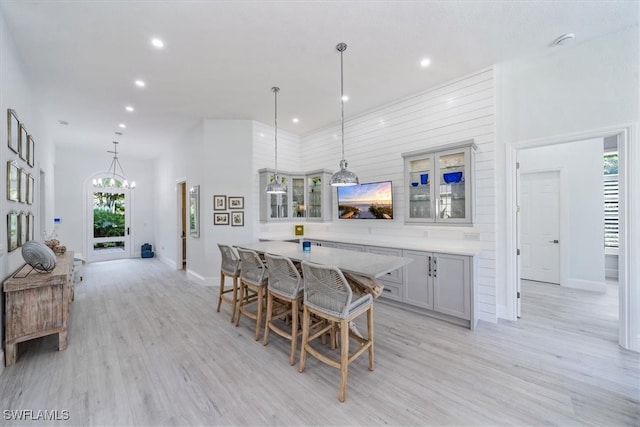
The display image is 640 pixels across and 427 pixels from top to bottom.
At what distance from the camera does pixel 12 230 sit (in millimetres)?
2785

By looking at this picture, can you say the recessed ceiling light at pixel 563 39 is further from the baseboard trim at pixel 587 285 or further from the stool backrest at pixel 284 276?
the baseboard trim at pixel 587 285

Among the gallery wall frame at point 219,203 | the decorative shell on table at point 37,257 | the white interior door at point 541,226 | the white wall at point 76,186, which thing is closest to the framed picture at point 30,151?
the decorative shell on table at point 37,257

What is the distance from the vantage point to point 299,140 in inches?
245

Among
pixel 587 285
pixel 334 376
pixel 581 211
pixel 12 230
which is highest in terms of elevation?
pixel 581 211

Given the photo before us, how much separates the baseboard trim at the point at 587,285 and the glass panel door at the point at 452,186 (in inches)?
127

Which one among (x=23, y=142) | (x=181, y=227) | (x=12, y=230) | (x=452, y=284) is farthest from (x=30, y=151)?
(x=452, y=284)

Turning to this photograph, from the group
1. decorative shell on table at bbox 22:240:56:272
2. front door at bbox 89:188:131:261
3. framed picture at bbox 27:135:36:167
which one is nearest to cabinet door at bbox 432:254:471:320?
decorative shell on table at bbox 22:240:56:272

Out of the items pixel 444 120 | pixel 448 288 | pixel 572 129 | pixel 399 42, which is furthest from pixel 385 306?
pixel 399 42

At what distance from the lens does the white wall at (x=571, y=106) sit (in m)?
2.73

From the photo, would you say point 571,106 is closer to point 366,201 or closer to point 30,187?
point 366,201

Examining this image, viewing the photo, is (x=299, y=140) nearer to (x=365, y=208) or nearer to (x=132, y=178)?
(x=365, y=208)

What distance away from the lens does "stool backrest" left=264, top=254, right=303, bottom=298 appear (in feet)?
8.54

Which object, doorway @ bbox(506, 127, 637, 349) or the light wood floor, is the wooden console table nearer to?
the light wood floor

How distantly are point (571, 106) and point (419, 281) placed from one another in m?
2.78
